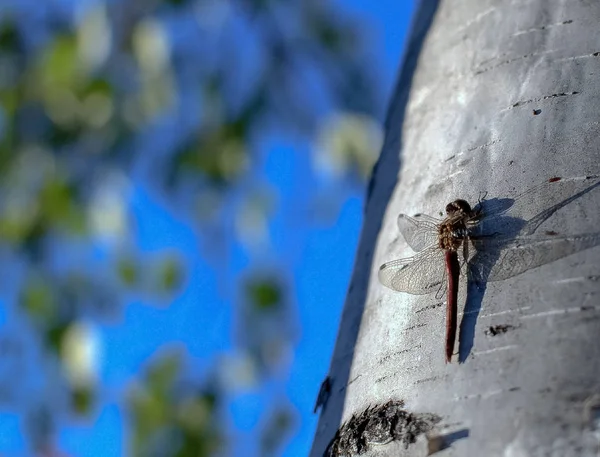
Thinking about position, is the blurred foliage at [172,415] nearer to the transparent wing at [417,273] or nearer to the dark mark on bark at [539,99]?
the transparent wing at [417,273]

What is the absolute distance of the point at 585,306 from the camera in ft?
2.61

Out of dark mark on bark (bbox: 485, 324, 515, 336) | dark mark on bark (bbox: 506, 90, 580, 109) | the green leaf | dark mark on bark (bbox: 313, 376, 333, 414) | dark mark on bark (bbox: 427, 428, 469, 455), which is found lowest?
dark mark on bark (bbox: 427, 428, 469, 455)

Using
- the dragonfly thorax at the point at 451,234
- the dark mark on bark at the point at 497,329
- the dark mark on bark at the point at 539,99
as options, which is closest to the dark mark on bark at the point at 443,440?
the dark mark on bark at the point at 497,329

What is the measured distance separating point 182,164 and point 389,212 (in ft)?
4.50

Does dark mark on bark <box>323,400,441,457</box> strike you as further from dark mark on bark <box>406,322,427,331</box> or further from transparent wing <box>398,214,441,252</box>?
transparent wing <box>398,214,441,252</box>

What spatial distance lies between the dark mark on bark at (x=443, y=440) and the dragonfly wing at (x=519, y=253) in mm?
202

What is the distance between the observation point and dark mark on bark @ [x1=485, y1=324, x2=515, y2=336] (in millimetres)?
835

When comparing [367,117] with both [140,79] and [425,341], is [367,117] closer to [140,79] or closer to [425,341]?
[140,79]

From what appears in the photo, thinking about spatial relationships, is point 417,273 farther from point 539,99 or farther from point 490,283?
point 539,99

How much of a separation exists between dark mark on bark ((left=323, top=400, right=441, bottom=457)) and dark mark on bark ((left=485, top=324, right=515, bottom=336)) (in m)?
0.12

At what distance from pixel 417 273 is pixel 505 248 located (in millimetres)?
142

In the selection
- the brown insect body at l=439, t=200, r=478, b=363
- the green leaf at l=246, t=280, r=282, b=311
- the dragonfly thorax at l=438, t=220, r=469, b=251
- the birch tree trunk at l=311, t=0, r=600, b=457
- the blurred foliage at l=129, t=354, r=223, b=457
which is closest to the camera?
the birch tree trunk at l=311, t=0, r=600, b=457

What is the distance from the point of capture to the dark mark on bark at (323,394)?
110 cm

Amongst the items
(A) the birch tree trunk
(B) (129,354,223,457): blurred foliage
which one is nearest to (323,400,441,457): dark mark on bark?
(A) the birch tree trunk
